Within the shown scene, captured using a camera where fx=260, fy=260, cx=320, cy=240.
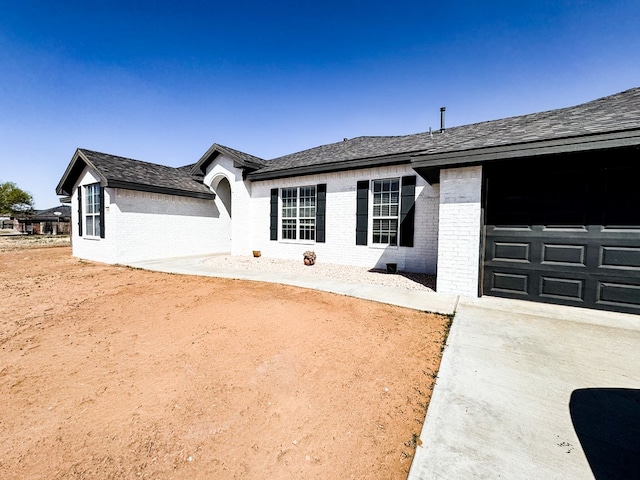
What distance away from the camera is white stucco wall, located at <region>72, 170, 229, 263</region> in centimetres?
1099

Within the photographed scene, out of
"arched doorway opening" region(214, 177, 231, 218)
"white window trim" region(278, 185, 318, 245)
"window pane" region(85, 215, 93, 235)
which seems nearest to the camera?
"white window trim" region(278, 185, 318, 245)

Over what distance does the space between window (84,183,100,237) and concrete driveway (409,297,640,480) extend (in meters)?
14.6

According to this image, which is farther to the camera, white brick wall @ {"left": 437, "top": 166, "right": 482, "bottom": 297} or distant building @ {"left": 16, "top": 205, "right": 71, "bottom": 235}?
distant building @ {"left": 16, "top": 205, "right": 71, "bottom": 235}

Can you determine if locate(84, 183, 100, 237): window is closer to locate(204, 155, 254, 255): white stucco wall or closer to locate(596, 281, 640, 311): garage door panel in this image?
locate(204, 155, 254, 255): white stucco wall

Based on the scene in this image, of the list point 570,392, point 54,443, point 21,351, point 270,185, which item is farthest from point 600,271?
point 270,185

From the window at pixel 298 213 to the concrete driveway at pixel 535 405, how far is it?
771 cm

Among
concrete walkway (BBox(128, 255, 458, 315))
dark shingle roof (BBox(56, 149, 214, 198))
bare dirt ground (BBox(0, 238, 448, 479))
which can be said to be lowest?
bare dirt ground (BBox(0, 238, 448, 479))

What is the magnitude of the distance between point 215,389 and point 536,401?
10.6 ft

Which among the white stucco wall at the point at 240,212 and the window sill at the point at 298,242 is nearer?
the window sill at the point at 298,242

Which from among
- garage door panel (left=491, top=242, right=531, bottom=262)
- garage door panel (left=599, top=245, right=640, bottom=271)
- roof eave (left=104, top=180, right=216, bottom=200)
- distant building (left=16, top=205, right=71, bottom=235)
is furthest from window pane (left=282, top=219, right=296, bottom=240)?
distant building (left=16, top=205, right=71, bottom=235)

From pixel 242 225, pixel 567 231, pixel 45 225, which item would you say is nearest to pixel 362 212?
pixel 567 231

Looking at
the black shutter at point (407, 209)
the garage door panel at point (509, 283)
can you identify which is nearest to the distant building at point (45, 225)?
the black shutter at point (407, 209)

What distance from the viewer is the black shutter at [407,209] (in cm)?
868

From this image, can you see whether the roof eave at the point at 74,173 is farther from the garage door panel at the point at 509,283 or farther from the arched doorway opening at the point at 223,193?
the garage door panel at the point at 509,283
